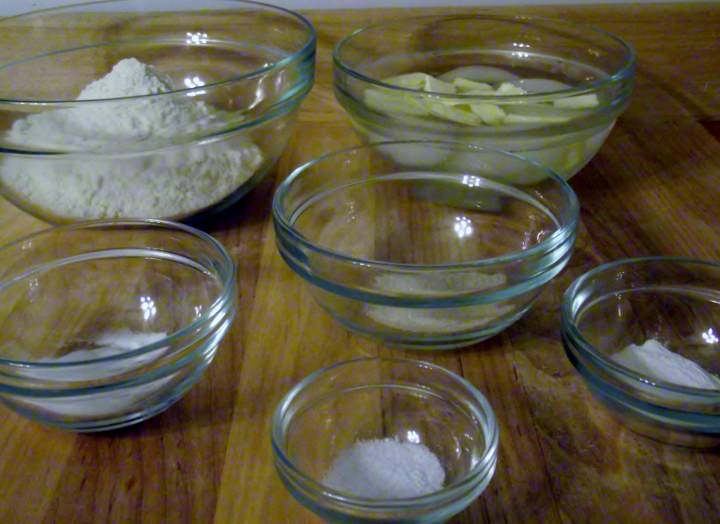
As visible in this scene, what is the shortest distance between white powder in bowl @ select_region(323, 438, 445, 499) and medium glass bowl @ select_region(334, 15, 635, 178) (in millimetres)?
341

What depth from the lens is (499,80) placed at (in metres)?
0.95

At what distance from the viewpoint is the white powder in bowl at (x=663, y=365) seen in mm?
584

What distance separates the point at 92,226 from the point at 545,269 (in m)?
0.38

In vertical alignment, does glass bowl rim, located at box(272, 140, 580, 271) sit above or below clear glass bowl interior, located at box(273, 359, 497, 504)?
above

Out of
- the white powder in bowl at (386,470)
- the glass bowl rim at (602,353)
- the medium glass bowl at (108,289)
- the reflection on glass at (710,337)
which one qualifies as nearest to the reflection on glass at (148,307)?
the medium glass bowl at (108,289)

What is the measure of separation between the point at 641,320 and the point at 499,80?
0.39m

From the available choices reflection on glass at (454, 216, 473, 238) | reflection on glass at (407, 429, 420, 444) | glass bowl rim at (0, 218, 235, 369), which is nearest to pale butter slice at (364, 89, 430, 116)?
reflection on glass at (454, 216, 473, 238)

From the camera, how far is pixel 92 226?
694mm

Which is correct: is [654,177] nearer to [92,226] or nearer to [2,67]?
[92,226]

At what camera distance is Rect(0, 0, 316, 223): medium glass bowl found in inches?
27.4

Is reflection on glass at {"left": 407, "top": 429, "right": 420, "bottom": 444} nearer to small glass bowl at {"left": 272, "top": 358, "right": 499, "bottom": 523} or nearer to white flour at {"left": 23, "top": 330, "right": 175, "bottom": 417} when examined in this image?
small glass bowl at {"left": 272, "top": 358, "right": 499, "bottom": 523}

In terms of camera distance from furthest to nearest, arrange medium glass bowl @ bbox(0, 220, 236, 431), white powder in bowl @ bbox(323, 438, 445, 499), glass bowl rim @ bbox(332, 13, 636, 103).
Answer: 1. glass bowl rim @ bbox(332, 13, 636, 103)
2. medium glass bowl @ bbox(0, 220, 236, 431)
3. white powder in bowl @ bbox(323, 438, 445, 499)

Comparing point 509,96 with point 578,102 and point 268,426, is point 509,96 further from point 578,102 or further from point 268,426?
point 268,426

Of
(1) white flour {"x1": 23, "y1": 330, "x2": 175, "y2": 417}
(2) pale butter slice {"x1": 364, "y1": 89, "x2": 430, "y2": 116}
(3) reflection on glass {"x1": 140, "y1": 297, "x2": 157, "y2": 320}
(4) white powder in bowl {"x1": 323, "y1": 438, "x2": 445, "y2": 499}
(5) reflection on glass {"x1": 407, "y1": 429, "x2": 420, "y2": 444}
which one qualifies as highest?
(2) pale butter slice {"x1": 364, "y1": 89, "x2": 430, "y2": 116}
